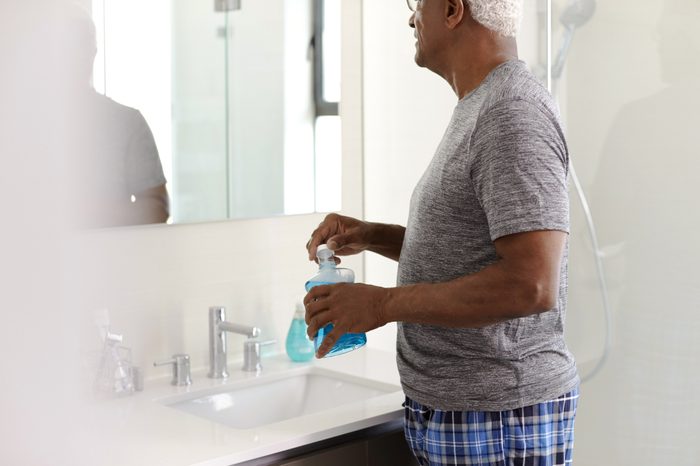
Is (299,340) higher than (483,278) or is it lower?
lower

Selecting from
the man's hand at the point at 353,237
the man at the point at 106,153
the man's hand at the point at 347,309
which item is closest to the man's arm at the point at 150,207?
the man at the point at 106,153

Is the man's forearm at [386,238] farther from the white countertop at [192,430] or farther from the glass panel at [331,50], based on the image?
the glass panel at [331,50]

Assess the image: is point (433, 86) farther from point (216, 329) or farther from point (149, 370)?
point (149, 370)

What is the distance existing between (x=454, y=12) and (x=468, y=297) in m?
0.45

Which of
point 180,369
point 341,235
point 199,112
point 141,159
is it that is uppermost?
point 199,112

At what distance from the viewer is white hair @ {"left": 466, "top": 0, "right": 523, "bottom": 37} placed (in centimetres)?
137

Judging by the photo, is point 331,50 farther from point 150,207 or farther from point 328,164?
point 150,207

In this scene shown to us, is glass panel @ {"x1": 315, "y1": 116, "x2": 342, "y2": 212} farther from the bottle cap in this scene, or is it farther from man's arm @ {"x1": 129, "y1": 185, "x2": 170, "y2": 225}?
the bottle cap

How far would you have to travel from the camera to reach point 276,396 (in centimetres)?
193

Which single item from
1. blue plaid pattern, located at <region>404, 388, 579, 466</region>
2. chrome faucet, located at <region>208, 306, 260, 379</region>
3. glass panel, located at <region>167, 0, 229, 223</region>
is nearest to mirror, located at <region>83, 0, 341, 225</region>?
glass panel, located at <region>167, 0, 229, 223</region>

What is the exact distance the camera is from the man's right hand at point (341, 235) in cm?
159

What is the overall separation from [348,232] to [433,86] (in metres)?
0.67

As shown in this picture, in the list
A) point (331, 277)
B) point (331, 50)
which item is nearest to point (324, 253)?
point (331, 277)

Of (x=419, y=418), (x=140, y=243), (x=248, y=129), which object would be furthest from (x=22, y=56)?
(x=419, y=418)
